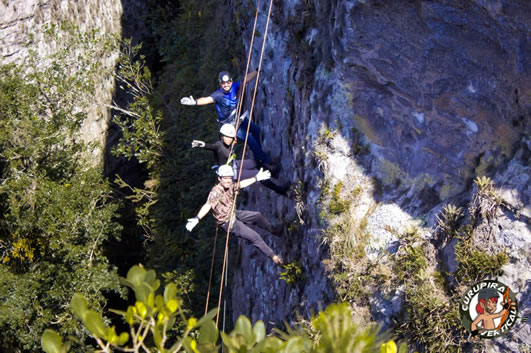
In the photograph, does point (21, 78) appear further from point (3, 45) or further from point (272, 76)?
point (272, 76)

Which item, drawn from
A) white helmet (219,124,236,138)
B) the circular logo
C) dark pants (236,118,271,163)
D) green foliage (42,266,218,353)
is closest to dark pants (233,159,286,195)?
dark pants (236,118,271,163)

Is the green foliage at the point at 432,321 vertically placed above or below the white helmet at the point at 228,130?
below

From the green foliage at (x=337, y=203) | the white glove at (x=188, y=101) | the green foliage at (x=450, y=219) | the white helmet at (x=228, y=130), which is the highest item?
the white glove at (x=188, y=101)

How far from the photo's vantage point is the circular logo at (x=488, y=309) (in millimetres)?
6711

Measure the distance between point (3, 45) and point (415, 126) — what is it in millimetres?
11216

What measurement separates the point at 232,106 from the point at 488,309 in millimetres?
5511

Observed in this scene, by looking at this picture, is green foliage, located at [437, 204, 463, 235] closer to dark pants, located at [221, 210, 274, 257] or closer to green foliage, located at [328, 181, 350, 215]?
green foliage, located at [328, 181, 350, 215]

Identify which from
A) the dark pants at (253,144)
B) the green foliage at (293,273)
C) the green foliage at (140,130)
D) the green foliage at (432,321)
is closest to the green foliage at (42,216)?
the green foliage at (140,130)

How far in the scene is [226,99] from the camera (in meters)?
10.6

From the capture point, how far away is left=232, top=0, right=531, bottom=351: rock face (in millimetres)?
7074

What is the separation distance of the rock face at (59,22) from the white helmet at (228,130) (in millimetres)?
7749

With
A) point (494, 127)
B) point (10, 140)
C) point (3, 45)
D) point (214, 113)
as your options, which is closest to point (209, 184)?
point (214, 113)

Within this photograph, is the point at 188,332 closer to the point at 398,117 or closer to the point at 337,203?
the point at 337,203

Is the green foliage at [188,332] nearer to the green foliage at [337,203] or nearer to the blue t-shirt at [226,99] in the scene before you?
the green foliage at [337,203]
